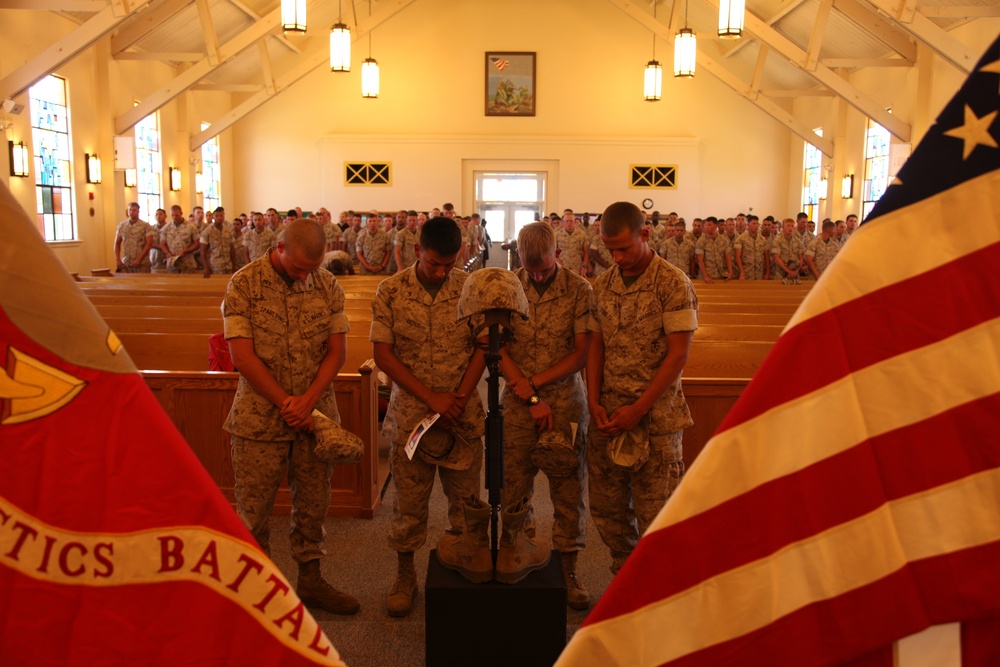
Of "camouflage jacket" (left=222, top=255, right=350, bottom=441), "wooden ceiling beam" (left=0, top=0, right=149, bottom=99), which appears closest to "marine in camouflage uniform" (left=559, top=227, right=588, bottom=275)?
"wooden ceiling beam" (left=0, top=0, right=149, bottom=99)

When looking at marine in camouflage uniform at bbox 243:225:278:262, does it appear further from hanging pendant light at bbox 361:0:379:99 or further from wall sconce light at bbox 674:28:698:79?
wall sconce light at bbox 674:28:698:79

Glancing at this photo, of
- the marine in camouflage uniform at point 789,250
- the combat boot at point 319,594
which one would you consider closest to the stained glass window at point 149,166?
the marine in camouflage uniform at point 789,250

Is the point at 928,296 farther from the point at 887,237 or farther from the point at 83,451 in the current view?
the point at 83,451

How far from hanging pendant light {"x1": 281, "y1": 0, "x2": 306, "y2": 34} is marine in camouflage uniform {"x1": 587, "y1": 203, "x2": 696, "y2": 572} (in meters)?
7.16

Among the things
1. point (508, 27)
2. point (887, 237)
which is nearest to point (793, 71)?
point (508, 27)

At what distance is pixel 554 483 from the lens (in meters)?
3.15

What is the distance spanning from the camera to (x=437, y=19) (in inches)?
699

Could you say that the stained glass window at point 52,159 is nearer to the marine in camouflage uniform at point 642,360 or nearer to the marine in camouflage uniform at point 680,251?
the marine in camouflage uniform at point 680,251

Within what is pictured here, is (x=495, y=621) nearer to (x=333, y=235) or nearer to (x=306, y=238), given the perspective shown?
(x=306, y=238)

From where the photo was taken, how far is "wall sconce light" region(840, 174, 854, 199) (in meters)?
14.8

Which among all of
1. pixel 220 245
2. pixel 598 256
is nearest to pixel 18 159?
pixel 220 245

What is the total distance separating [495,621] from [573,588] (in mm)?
780

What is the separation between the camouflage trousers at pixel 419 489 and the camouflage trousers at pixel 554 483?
0.11m

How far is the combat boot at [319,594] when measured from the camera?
3176 mm
